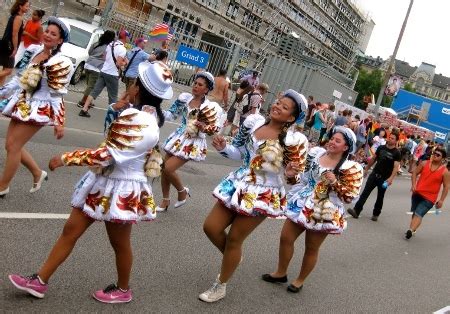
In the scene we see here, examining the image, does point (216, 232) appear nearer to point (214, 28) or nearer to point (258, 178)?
point (258, 178)

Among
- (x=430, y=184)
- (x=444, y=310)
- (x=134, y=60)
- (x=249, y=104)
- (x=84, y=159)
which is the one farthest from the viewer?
(x=249, y=104)

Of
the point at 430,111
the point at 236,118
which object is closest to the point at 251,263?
the point at 236,118

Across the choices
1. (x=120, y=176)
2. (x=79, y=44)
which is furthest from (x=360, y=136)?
(x=120, y=176)

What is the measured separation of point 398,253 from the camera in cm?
904

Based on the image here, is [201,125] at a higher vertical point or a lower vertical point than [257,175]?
higher

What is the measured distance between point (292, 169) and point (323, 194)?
1.04 m

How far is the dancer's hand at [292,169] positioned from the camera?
4.43 meters

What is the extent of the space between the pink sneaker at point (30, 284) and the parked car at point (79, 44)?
11.5 metres

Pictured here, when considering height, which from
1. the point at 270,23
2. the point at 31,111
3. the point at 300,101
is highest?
the point at 270,23

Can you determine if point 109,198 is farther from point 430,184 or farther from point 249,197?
point 430,184

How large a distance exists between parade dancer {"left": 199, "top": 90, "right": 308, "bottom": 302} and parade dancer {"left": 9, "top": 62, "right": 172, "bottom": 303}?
2.91 ft

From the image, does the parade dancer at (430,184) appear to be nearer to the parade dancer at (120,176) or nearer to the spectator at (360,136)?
the parade dancer at (120,176)

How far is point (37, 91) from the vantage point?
5.25m

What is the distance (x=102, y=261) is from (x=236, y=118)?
1041 cm
